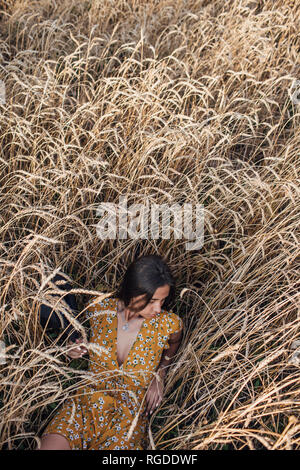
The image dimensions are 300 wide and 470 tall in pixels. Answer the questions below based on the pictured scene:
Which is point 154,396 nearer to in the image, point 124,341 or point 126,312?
point 124,341

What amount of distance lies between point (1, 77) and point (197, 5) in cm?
220

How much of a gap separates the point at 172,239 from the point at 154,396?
88 centimetres

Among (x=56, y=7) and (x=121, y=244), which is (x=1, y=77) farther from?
(x=121, y=244)

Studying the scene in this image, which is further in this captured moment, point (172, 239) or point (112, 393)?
point (172, 239)

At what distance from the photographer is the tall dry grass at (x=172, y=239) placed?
6.13 feet

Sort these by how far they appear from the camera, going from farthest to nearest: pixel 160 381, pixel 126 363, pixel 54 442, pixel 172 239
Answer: pixel 172 239, pixel 126 363, pixel 160 381, pixel 54 442

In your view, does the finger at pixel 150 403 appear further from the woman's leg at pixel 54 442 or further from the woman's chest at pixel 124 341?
the woman's leg at pixel 54 442

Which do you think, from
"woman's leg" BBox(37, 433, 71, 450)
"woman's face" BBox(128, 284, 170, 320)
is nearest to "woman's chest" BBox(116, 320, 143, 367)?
"woman's face" BBox(128, 284, 170, 320)

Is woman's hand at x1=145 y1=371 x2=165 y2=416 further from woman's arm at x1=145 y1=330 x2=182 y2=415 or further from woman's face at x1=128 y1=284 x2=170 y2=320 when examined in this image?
woman's face at x1=128 y1=284 x2=170 y2=320

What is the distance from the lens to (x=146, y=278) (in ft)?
6.72

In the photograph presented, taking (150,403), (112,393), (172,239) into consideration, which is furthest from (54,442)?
(172,239)

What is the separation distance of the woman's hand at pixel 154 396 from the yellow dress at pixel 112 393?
27 millimetres

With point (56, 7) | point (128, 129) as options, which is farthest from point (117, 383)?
point (56, 7)
